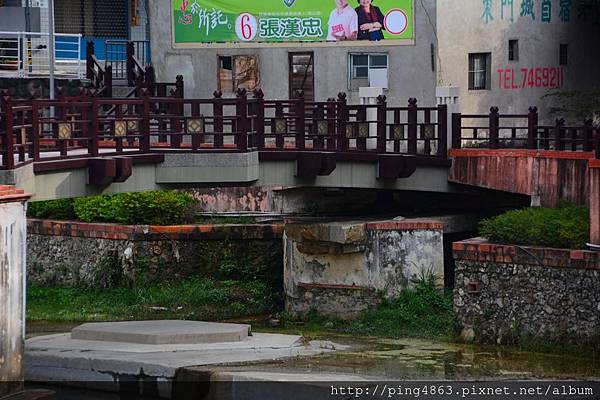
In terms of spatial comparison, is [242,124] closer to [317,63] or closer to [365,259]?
[365,259]

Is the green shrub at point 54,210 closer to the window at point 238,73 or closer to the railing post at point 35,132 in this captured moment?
the window at point 238,73

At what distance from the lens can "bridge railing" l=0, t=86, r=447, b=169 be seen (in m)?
24.9

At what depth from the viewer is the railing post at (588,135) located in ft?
90.5

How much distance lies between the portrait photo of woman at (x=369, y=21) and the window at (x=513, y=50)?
283 centimetres

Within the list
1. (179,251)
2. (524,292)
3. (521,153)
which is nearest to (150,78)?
(179,251)

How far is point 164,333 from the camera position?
2588cm

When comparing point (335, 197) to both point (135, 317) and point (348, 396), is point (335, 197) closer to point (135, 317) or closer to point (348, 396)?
point (135, 317)

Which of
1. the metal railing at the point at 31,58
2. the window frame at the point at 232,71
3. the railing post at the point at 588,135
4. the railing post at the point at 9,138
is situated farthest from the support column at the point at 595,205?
the metal railing at the point at 31,58

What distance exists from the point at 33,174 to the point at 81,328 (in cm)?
348

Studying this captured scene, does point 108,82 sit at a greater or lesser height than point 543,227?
greater

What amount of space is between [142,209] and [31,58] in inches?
252

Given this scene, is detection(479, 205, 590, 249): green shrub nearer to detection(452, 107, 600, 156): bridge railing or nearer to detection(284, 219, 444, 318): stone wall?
detection(452, 107, 600, 156): bridge railing

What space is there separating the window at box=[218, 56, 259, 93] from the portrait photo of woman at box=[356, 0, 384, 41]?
2.52 meters

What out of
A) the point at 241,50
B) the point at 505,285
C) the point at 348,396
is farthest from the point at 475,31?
the point at 348,396
